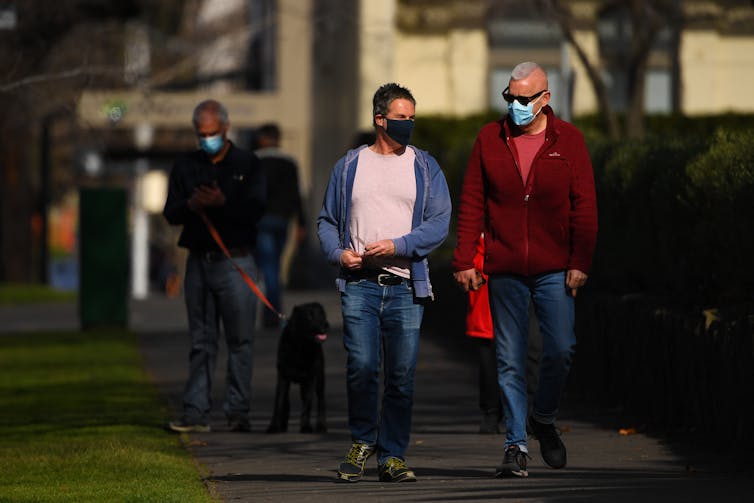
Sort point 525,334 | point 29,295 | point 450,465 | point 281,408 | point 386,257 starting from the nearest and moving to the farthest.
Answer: point 386,257 → point 525,334 → point 450,465 → point 281,408 → point 29,295

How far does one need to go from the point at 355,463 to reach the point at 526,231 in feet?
4.33

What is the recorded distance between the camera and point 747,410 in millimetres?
9578

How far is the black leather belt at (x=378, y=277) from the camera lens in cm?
884

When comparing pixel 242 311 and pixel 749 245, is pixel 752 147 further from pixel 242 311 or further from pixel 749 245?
pixel 242 311

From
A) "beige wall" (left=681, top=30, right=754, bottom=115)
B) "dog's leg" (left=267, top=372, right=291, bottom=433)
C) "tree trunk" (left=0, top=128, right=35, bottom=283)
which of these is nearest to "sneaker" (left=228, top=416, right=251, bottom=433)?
"dog's leg" (left=267, top=372, right=291, bottom=433)

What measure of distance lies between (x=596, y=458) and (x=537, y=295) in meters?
1.18

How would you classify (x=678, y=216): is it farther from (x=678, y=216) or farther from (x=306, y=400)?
(x=306, y=400)

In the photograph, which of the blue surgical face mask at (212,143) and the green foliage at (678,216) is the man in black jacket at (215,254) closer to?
the blue surgical face mask at (212,143)

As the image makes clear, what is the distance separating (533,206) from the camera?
8867 millimetres

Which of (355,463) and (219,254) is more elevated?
(219,254)

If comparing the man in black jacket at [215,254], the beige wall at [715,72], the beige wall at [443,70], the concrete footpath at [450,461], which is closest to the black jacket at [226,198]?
the man in black jacket at [215,254]

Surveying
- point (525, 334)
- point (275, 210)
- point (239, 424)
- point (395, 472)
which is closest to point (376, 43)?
point (275, 210)

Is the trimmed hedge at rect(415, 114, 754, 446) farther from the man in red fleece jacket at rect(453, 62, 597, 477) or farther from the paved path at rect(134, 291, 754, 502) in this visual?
the man in red fleece jacket at rect(453, 62, 597, 477)

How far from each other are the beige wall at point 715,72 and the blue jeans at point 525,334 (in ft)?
67.3
